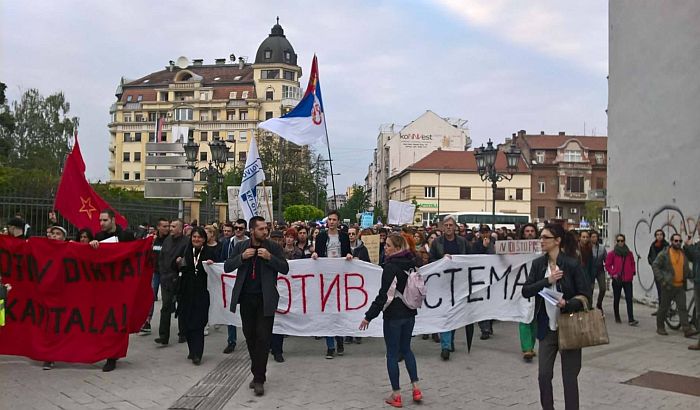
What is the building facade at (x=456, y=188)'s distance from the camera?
82875mm

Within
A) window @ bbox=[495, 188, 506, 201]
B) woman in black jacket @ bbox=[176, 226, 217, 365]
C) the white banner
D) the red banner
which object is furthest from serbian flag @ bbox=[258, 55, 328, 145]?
window @ bbox=[495, 188, 506, 201]

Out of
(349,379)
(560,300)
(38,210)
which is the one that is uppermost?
(38,210)

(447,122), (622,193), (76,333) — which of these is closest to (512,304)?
(76,333)

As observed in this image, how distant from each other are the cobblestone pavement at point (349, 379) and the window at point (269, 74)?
306ft

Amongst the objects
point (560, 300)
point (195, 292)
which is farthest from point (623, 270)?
point (195, 292)

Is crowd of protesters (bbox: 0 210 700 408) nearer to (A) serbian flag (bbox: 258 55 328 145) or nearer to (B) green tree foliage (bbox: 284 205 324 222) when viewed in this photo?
(A) serbian flag (bbox: 258 55 328 145)

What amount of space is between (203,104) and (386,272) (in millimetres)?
97335

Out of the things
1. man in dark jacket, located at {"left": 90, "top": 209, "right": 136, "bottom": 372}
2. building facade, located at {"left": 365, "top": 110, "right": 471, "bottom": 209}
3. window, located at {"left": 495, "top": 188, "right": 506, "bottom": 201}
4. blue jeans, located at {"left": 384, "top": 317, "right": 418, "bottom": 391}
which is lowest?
blue jeans, located at {"left": 384, "top": 317, "right": 418, "bottom": 391}

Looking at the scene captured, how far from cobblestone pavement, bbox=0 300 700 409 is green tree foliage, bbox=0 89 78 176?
5992 centimetres

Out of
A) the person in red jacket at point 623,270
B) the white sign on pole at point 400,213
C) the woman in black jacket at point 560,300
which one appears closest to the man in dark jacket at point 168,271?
the woman in black jacket at point 560,300

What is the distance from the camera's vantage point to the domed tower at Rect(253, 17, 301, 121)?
99.4 m

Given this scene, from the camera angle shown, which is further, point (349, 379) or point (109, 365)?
point (109, 365)

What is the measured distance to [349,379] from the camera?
795 cm

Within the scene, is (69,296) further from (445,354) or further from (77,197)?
(445,354)
